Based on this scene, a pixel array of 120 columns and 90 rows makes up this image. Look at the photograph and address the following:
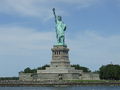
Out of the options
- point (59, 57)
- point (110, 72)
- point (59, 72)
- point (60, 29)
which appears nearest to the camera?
point (59, 72)

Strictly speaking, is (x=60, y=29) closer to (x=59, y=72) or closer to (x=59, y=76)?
(x=59, y=72)

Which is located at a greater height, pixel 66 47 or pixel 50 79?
pixel 66 47

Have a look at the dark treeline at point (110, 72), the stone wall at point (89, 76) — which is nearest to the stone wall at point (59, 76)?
the stone wall at point (89, 76)

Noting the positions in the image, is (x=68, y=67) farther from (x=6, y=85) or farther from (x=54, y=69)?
(x=6, y=85)

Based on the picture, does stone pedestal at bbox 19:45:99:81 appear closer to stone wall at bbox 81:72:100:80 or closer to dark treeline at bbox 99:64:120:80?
stone wall at bbox 81:72:100:80

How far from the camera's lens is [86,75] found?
11162 cm

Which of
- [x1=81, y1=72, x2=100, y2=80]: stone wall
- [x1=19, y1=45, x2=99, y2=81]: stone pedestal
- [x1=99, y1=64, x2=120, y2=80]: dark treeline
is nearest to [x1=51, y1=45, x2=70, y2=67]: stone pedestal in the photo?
[x1=19, y1=45, x2=99, y2=81]: stone pedestal

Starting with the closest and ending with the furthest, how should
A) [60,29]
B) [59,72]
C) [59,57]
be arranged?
[59,72]
[59,57]
[60,29]

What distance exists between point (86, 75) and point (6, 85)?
22.2 m

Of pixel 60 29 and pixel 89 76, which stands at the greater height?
pixel 60 29

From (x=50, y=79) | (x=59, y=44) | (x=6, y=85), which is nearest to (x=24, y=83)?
(x=6, y=85)

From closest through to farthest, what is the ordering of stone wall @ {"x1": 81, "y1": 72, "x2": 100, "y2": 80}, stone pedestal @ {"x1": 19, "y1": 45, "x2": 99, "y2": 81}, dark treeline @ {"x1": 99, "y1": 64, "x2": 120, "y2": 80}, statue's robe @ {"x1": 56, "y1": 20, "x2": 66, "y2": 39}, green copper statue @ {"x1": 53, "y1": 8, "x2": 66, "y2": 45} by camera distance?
stone pedestal @ {"x1": 19, "y1": 45, "x2": 99, "y2": 81} < stone wall @ {"x1": 81, "y1": 72, "x2": 100, "y2": 80} < green copper statue @ {"x1": 53, "y1": 8, "x2": 66, "y2": 45} < statue's robe @ {"x1": 56, "y1": 20, "x2": 66, "y2": 39} < dark treeline @ {"x1": 99, "y1": 64, "x2": 120, "y2": 80}

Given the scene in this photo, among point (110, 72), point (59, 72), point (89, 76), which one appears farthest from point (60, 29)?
point (110, 72)

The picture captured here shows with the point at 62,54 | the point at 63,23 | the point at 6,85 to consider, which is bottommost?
the point at 6,85
